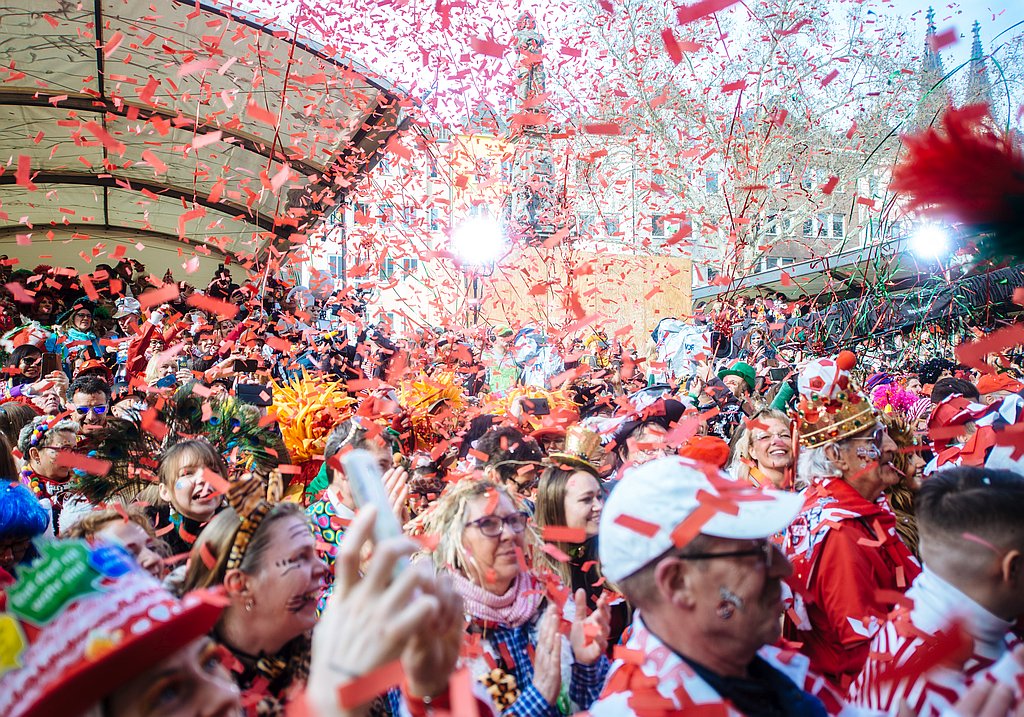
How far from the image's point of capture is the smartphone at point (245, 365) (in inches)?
321

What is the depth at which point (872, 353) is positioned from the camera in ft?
41.0

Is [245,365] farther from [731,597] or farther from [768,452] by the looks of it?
[731,597]

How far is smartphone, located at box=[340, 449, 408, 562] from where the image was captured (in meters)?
1.47

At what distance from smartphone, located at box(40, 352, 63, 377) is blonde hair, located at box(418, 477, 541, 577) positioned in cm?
→ 680

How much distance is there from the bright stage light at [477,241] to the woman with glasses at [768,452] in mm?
8611

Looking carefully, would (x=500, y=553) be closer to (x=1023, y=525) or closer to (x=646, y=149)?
(x=1023, y=525)

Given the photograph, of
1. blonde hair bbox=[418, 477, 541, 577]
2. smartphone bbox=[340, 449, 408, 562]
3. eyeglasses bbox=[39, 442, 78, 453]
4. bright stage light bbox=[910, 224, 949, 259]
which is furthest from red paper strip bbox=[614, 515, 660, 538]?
bright stage light bbox=[910, 224, 949, 259]

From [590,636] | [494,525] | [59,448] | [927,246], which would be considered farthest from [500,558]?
[927,246]

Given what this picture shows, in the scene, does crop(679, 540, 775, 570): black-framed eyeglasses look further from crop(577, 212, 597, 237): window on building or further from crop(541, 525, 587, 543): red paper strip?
crop(577, 212, 597, 237): window on building

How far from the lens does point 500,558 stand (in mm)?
2941

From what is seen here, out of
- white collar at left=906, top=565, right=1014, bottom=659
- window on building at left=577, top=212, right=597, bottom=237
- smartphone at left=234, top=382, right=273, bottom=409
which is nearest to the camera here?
white collar at left=906, top=565, right=1014, bottom=659

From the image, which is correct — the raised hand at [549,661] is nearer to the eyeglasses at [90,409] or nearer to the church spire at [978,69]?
the church spire at [978,69]

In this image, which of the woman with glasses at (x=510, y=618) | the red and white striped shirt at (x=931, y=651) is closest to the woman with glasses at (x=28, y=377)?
the woman with glasses at (x=510, y=618)

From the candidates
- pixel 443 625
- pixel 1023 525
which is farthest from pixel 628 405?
pixel 443 625
